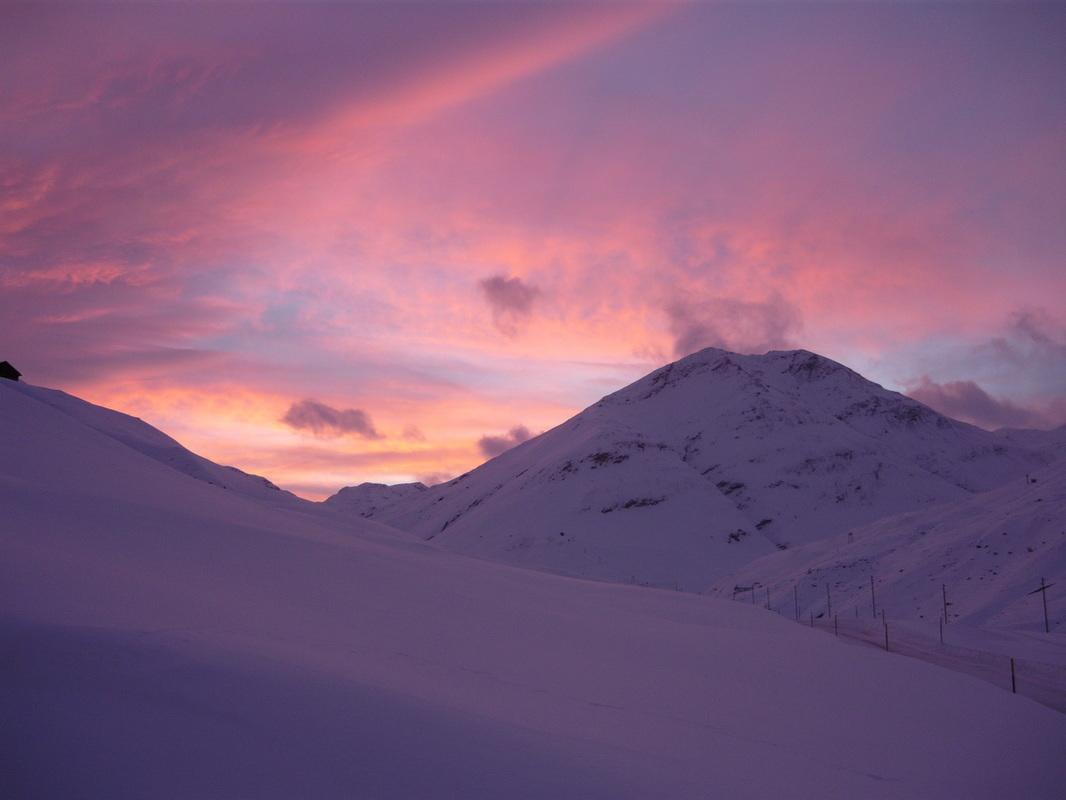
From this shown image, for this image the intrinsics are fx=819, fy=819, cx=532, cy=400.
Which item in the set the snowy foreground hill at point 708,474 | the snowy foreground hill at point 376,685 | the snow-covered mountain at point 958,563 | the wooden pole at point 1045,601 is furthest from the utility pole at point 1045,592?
the snowy foreground hill at point 708,474

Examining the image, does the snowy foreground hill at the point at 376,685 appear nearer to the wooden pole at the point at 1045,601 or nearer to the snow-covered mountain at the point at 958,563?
the wooden pole at the point at 1045,601

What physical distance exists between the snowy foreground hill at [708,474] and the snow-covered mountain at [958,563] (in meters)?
30.4

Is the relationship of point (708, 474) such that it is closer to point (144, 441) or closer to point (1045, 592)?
point (1045, 592)

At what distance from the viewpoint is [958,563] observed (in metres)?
49.3

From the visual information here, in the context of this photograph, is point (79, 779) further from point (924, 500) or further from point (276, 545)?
point (924, 500)

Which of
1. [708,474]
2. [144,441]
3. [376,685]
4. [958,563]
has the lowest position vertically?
[376,685]

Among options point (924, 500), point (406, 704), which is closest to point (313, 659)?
point (406, 704)

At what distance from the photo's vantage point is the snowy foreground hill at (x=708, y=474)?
4313 inches

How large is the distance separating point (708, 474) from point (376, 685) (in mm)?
134844

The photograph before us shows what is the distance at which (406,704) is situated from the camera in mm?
8055

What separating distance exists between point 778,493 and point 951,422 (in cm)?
6932

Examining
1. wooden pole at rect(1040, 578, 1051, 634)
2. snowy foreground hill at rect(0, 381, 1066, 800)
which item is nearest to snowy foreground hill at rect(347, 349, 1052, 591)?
wooden pole at rect(1040, 578, 1051, 634)

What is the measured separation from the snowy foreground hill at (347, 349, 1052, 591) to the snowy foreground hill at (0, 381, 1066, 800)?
65.9m

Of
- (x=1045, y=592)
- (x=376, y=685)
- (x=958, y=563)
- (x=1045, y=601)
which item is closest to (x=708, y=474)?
(x=958, y=563)
